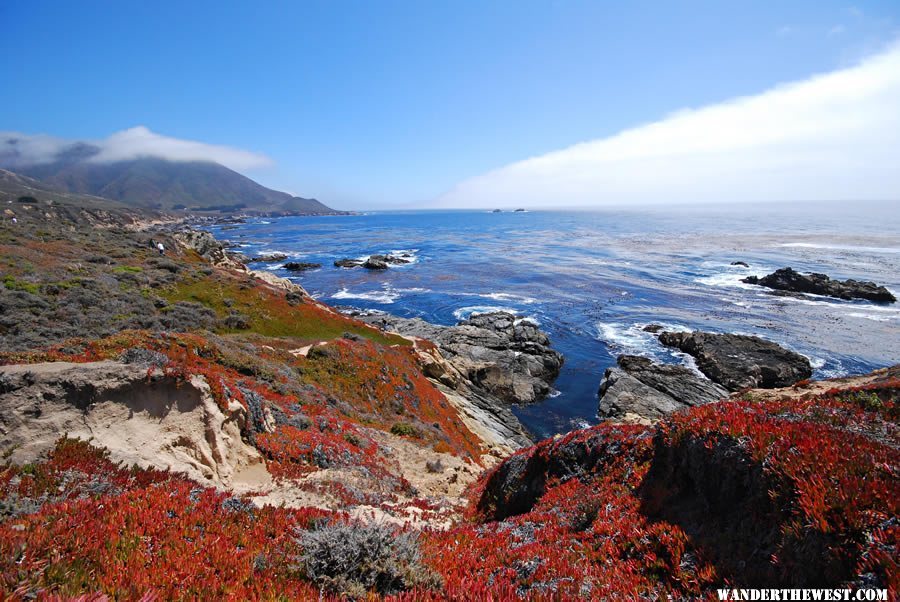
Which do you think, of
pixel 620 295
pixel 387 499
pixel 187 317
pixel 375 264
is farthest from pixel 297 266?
pixel 387 499

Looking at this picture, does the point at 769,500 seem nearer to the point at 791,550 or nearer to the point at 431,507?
the point at 791,550

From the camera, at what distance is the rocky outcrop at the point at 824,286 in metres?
58.2

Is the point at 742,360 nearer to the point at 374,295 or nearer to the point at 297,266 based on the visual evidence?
the point at 374,295

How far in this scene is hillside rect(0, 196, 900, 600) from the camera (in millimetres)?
4336

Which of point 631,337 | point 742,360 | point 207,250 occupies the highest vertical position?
point 207,250

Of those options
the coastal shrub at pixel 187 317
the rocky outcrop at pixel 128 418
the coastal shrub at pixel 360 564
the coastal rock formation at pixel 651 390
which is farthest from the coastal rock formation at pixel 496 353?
the coastal shrub at pixel 360 564

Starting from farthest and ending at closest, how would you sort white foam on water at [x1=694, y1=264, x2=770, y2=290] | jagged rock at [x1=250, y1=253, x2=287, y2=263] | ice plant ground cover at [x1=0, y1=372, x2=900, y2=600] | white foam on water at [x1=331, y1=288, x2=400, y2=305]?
1. jagged rock at [x1=250, y1=253, x2=287, y2=263]
2. white foam on water at [x1=694, y1=264, x2=770, y2=290]
3. white foam on water at [x1=331, y1=288, x2=400, y2=305]
4. ice plant ground cover at [x1=0, y1=372, x2=900, y2=600]

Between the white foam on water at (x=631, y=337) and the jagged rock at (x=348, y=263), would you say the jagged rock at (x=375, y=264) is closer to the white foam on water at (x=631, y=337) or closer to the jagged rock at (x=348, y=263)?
the jagged rock at (x=348, y=263)

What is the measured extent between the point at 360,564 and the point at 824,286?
3327 inches

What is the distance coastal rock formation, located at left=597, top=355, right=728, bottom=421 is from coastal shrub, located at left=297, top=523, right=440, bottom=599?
27.8m

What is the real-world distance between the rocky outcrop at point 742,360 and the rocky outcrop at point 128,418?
40588 millimetres

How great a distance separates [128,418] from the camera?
9781 millimetres

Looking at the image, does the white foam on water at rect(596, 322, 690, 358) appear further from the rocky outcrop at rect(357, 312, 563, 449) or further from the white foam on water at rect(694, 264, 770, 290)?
the white foam on water at rect(694, 264, 770, 290)

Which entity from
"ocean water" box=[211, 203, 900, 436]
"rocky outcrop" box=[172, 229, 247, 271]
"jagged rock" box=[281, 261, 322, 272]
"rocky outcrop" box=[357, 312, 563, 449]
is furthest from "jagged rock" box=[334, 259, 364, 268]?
"rocky outcrop" box=[357, 312, 563, 449]
